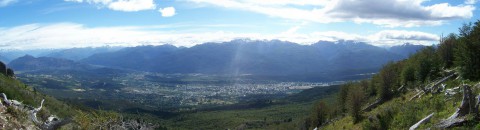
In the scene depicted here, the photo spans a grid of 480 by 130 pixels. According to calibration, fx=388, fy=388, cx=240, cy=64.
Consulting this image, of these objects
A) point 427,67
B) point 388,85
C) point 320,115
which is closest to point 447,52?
point 427,67

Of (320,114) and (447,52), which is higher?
(447,52)

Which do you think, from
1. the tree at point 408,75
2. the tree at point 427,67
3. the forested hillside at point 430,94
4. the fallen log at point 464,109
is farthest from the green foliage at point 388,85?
the fallen log at point 464,109

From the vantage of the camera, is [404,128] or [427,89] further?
[427,89]

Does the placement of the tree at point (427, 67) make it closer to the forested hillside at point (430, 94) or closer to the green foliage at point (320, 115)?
the forested hillside at point (430, 94)

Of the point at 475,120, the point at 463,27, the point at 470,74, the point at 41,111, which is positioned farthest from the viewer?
the point at 463,27

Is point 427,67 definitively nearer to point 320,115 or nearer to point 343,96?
point 343,96

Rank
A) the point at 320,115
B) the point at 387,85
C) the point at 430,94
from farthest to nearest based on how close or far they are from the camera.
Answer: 1. the point at 320,115
2. the point at 387,85
3. the point at 430,94

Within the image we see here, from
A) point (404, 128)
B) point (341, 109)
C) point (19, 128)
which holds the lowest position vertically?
point (341, 109)

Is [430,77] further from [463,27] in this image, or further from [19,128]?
[19,128]

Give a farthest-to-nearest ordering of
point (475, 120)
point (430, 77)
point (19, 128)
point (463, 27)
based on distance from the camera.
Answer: point (430, 77) → point (463, 27) → point (475, 120) → point (19, 128)

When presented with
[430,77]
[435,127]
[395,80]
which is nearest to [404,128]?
[435,127]

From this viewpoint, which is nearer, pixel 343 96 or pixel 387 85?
pixel 387 85
